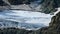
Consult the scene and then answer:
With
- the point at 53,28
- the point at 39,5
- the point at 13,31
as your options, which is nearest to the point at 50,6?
the point at 39,5

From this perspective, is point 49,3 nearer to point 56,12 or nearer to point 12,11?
point 56,12

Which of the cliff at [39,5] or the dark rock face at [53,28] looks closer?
the dark rock face at [53,28]

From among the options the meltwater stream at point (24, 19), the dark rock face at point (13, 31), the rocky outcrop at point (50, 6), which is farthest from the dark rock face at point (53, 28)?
the dark rock face at point (13, 31)

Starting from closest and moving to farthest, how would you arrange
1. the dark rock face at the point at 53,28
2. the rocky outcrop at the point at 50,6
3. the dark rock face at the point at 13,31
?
the dark rock face at the point at 53,28 < the dark rock face at the point at 13,31 < the rocky outcrop at the point at 50,6

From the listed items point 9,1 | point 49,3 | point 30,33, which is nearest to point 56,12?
point 49,3

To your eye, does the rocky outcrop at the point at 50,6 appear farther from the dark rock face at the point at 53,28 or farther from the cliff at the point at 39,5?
the dark rock face at the point at 53,28

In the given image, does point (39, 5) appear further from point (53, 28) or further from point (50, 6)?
point (53, 28)
